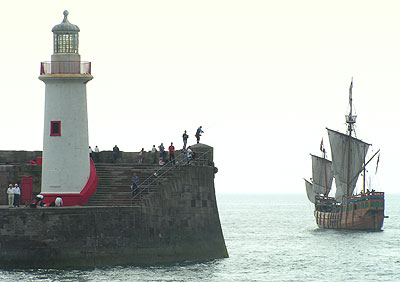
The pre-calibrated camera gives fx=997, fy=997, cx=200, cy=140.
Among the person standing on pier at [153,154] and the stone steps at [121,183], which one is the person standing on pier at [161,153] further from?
the stone steps at [121,183]

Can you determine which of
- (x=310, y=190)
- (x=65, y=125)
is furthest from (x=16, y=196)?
(x=310, y=190)

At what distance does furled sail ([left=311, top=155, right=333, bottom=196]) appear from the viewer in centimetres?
13588

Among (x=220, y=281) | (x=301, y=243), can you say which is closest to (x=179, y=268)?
(x=220, y=281)

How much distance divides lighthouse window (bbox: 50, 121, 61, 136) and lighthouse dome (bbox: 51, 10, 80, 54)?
3.70 metres

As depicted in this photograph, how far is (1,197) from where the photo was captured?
5306 centimetres

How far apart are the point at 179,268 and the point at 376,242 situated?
42671 millimetres

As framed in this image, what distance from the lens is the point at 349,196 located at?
121 meters

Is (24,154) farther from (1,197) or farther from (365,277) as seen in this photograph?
(365,277)

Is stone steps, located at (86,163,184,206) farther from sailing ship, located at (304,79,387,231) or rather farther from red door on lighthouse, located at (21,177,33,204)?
sailing ship, located at (304,79,387,231)

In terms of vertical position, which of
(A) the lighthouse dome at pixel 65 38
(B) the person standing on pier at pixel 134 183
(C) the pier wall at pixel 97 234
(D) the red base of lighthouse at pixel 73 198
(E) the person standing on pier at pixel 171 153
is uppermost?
(A) the lighthouse dome at pixel 65 38

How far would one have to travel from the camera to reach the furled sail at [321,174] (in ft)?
446

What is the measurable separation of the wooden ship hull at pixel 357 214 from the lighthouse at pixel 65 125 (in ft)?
226

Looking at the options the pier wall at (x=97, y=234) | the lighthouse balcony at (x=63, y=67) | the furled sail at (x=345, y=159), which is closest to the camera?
the pier wall at (x=97, y=234)

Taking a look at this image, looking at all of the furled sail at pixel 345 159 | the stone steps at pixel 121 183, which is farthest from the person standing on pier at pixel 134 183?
the furled sail at pixel 345 159
